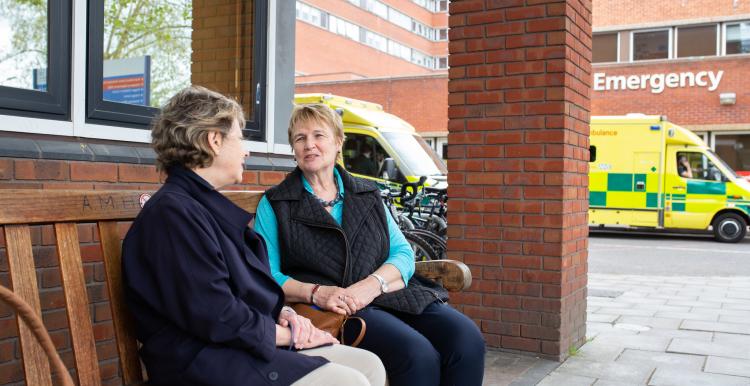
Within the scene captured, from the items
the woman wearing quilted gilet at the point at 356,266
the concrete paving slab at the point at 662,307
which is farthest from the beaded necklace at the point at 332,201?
the concrete paving slab at the point at 662,307

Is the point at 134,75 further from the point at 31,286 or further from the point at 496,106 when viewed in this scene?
the point at 496,106

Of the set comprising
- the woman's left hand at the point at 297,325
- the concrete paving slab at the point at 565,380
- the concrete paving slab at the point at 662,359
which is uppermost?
the woman's left hand at the point at 297,325

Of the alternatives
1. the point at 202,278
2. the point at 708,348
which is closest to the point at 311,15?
the point at 708,348

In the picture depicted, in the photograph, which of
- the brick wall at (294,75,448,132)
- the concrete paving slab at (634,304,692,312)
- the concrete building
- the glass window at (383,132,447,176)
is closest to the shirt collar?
the concrete paving slab at (634,304,692,312)

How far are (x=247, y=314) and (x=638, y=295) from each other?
255 inches

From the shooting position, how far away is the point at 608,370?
4.33 metres

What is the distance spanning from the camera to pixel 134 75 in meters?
3.57

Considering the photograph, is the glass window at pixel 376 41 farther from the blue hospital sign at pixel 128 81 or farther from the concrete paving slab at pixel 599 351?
the blue hospital sign at pixel 128 81

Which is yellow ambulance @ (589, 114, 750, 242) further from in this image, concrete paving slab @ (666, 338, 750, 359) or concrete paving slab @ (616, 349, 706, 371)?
concrete paving slab @ (616, 349, 706, 371)

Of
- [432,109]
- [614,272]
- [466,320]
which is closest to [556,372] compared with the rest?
[466,320]

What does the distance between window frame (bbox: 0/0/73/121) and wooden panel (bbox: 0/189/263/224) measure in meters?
0.87

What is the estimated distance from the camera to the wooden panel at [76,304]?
6.50 feet

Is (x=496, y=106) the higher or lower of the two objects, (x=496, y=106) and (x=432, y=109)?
the lower

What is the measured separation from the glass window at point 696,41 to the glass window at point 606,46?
2.24 meters
